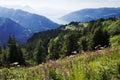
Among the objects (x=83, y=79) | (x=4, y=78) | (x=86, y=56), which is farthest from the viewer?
(x=86, y=56)

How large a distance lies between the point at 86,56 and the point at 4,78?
17.6 ft

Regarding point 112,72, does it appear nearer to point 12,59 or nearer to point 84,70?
point 84,70

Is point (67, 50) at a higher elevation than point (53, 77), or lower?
lower

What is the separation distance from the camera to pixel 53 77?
28.6ft

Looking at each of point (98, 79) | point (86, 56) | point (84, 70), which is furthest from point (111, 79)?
point (86, 56)

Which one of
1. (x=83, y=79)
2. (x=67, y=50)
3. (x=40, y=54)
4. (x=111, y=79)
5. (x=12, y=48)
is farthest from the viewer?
(x=40, y=54)

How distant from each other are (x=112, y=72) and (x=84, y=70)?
91 centimetres

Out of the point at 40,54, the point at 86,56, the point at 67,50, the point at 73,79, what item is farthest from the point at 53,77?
the point at 40,54

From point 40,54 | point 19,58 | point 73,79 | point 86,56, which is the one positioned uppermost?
point 73,79

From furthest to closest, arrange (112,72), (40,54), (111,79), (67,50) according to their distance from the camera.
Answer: (40,54) < (67,50) < (112,72) < (111,79)

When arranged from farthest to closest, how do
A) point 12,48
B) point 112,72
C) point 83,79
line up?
point 12,48 → point 112,72 → point 83,79

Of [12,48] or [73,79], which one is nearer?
[73,79]

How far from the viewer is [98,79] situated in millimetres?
7625

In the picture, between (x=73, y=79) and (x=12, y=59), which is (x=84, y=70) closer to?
(x=73, y=79)
